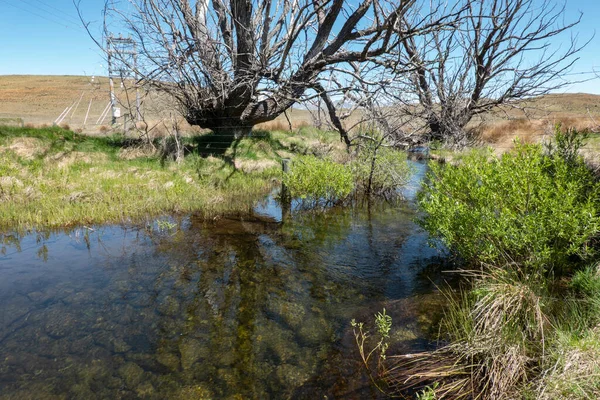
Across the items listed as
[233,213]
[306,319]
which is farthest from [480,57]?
[306,319]

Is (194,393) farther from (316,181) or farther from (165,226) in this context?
(316,181)

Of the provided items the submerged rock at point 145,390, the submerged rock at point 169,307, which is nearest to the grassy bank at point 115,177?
the submerged rock at point 169,307

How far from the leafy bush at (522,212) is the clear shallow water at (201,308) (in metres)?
1.07

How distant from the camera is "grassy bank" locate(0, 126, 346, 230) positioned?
8.48 m

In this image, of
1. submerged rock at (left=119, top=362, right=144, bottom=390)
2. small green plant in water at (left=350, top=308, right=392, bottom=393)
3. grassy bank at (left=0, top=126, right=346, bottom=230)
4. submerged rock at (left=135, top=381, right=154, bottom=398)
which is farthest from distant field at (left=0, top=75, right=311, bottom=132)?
submerged rock at (left=135, top=381, right=154, bottom=398)

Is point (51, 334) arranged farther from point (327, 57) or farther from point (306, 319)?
point (327, 57)

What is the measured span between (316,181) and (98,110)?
33.1 meters

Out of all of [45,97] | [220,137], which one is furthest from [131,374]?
[45,97]

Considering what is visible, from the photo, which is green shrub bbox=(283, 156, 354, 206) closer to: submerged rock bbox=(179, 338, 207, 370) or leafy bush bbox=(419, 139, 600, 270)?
leafy bush bbox=(419, 139, 600, 270)

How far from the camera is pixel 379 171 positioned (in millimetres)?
11000

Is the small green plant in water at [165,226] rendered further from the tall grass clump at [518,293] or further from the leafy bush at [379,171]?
the leafy bush at [379,171]

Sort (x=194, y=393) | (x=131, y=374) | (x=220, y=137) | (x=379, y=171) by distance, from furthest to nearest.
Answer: (x=220, y=137) → (x=379, y=171) → (x=131, y=374) → (x=194, y=393)

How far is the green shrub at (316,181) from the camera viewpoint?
374 inches

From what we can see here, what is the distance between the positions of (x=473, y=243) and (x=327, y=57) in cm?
678
